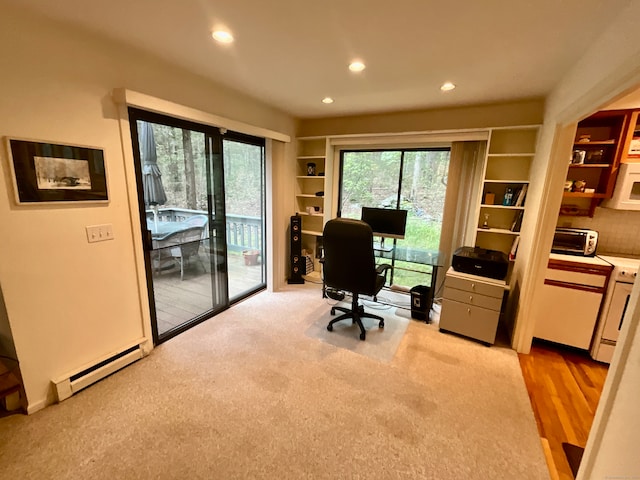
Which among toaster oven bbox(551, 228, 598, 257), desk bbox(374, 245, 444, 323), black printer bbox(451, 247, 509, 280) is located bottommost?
desk bbox(374, 245, 444, 323)

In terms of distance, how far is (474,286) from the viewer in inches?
103

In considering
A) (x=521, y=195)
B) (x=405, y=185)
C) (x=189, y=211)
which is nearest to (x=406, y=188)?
(x=405, y=185)

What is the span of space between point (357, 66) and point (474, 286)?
2.20 m

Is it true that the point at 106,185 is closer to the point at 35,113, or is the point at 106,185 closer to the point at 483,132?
the point at 35,113

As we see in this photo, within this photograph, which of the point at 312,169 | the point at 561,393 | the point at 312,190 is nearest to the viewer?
the point at 561,393

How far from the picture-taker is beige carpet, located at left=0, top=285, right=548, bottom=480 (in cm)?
145

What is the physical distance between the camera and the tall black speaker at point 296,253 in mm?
3848

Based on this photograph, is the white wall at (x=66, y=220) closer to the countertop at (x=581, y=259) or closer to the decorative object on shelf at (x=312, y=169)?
the decorative object on shelf at (x=312, y=169)

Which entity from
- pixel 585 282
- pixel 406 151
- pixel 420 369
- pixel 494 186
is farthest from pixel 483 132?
pixel 420 369

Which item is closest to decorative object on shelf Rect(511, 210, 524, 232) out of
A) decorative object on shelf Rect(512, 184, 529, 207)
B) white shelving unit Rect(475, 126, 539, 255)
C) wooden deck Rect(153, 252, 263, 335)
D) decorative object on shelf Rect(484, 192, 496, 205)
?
white shelving unit Rect(475, 126, 539, 255)

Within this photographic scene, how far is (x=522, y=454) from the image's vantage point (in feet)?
5.11

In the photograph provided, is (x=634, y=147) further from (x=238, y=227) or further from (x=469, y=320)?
(x=238, y=227)

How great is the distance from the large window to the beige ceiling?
42.8 inches

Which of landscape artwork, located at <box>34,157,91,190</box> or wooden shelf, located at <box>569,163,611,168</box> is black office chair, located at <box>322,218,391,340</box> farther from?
wooden shelf, located at <box>569,163,611,168</box>
